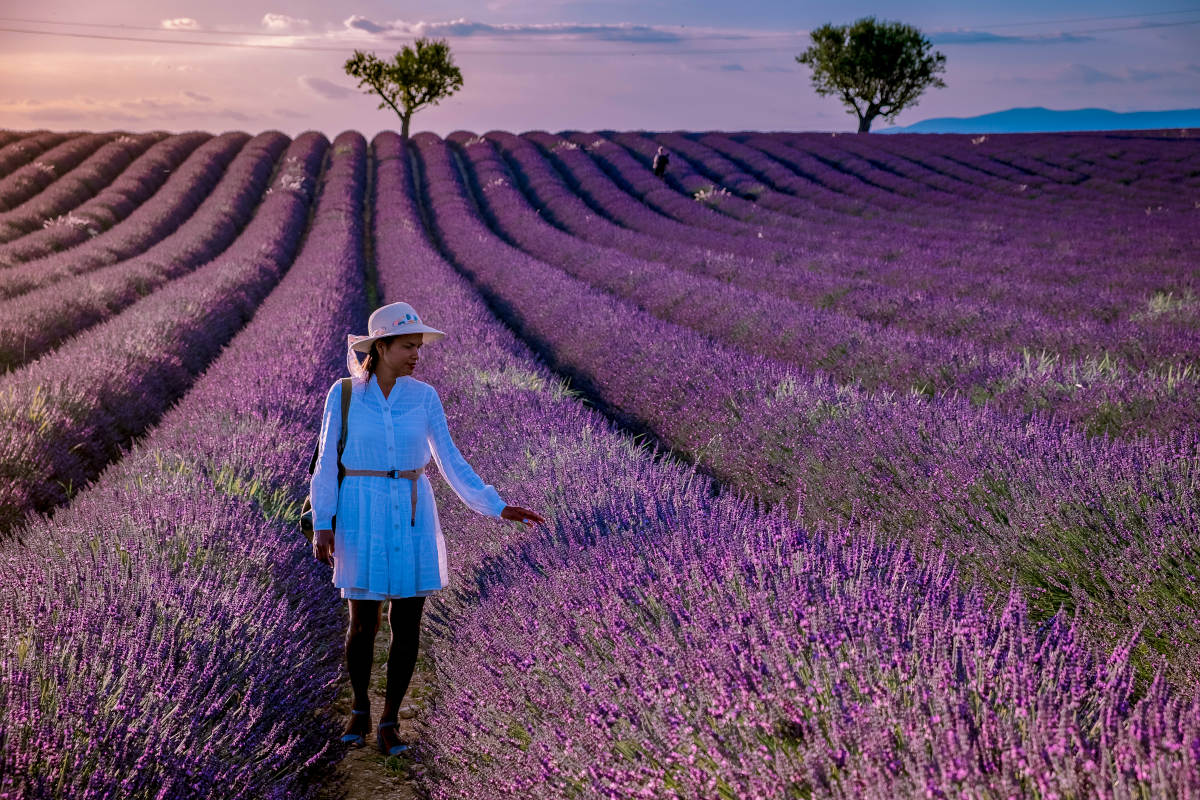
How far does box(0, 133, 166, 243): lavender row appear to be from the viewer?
16.3 m

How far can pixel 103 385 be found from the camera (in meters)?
5.89

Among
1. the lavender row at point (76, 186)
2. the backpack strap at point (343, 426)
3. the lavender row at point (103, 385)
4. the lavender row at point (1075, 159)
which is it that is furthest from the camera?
the lavender row at point (1075, 159)

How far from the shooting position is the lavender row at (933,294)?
679cm

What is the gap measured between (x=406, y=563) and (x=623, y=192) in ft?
67.0

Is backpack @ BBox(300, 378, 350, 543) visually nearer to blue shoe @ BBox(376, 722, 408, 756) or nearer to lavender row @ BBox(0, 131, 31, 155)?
blue shoe @ BBox(376, 722, 408, 756)

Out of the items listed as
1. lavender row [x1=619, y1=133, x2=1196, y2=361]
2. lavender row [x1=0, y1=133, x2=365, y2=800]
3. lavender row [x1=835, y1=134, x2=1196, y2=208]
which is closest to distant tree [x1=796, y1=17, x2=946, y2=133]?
lavender row [x1=835, y1=134, x2=1196, y2=208]

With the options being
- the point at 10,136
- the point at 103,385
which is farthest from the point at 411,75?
the point at 103,385

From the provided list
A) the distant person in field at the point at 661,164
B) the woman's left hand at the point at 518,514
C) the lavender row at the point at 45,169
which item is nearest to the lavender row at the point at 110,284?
the lavender row at the point at 45,169

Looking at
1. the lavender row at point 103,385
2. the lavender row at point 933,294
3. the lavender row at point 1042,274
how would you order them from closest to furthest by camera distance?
1. the lavender row at point 103,385
2. the lavender row at point 933,294
3. the lavender row at point 1042,274

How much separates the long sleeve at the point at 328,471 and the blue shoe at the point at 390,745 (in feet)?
2.24

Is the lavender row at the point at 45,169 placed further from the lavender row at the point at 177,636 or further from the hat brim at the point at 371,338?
the hat brim at the point at 371,338

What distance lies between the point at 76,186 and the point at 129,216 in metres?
3.74

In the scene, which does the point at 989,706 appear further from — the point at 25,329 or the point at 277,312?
the point at 25,329

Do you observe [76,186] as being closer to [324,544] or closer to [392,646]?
[324,544]
